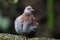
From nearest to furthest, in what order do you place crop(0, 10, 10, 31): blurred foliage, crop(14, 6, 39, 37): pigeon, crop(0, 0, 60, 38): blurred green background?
crop(14, 6, 39, 37): pigeon
crop(0, 10, 10, 31): blurred foliage
crop(0, 0, 60, 38): blurred green background

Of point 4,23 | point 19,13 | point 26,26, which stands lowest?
point 26,26

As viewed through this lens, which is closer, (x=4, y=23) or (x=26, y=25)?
(x=26, y=25)

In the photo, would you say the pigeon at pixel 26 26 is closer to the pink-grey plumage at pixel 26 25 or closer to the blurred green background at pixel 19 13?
the pink-grey plumage at pixel 26 25

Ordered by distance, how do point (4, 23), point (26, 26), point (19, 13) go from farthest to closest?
point (19, 13) → point (4, 23) → point (26, 26)

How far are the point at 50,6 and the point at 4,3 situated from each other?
0.74 metres

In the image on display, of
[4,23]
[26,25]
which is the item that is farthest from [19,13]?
[26,25]

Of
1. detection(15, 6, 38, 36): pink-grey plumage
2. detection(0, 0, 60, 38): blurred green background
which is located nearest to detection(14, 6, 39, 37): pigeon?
detection(15, 6, 38, 36): pink-grey plumage

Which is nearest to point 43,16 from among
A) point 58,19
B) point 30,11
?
point 58,19

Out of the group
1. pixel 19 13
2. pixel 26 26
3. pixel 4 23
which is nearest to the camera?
pixel 26 26

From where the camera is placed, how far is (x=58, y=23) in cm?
698

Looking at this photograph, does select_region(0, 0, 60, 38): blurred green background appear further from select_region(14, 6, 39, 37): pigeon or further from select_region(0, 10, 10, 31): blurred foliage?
select_region(14, 6, 39, 37): pigeon

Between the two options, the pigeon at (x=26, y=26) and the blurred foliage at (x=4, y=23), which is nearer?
the pigeon at (x=26, y=26)

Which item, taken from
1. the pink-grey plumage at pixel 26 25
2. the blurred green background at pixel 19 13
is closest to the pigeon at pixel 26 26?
the pink-grey plumage at pixel 26 25

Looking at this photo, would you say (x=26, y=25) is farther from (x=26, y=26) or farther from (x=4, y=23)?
(x=4, y=23)
